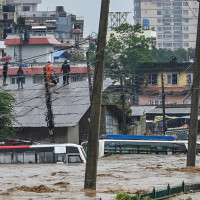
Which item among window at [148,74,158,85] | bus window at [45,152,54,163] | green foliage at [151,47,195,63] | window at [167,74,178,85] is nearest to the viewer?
bus window at [45,152,54,163]

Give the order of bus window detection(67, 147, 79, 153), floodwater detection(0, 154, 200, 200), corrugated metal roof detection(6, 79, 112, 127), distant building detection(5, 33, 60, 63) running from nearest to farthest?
1. floodwater detection(0, 154, 200, 200)
2. bus window detection(67, 147, 79, 153)
3. corrugated metal roof detection(6, 79, 112, 127)
4. distant building detection(5, 33, 60, 63)

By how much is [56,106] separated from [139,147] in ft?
26.6

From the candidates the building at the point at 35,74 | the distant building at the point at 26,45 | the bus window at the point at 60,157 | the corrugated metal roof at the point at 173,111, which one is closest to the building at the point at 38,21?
the distant building at the point at 26,45

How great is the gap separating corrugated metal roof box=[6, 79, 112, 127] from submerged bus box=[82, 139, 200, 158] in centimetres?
343

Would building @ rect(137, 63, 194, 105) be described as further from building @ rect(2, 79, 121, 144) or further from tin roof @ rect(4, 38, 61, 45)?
building @ rect(2, 79, 121, 144)

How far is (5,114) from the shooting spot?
51406 mm

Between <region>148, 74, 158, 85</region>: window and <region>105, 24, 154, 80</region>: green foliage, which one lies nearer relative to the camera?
<region>148, 74, 158, 85</region>: window

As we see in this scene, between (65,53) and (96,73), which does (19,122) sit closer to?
(96,73)

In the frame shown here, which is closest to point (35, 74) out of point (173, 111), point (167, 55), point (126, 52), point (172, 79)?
point (173, 111)

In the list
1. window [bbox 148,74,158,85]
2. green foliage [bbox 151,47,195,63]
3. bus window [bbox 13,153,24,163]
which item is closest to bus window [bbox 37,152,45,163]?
bus window [bbox 13,153,24,163]

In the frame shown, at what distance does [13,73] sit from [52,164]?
4992cm

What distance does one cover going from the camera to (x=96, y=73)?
25062 millimetres

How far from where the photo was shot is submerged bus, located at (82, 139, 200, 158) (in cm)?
5003

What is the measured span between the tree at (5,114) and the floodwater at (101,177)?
6.86 m
